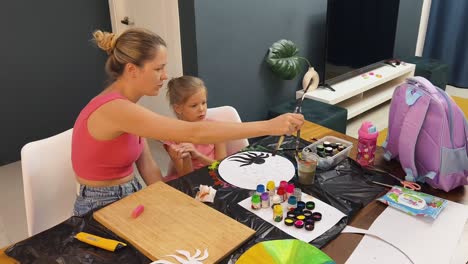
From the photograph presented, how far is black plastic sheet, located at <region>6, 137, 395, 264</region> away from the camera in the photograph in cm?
99

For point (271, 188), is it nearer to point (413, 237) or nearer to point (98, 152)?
point (413, 237)

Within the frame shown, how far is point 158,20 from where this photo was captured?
8.99ft

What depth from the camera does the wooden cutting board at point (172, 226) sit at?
98 centimetres

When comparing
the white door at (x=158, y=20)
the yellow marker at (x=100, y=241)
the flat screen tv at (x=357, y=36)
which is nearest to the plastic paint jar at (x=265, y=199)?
the yellow marker at (x=100, y=241)

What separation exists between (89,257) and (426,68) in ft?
12.5

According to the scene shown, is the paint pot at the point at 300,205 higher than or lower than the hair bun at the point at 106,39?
lower

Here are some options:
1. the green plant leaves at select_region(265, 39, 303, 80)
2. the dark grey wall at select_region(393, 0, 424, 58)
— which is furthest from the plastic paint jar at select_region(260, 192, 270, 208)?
the dark grey wall at select_region(393, 0, 424, 58)

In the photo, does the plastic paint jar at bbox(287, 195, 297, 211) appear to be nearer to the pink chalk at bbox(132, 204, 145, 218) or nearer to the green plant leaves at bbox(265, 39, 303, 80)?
the pink chalk at bbox(132, 204, 145, 218)

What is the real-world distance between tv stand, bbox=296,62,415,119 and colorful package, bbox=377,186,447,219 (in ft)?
6.13

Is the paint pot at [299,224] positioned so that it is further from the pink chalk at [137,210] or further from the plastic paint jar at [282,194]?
the pink chalk at [137,210]

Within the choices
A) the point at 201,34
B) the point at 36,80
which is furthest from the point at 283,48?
the point at 36,80

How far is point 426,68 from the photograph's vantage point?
3992mm

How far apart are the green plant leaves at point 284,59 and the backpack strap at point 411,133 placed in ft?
5.54

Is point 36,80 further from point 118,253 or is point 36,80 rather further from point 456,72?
point 456,72
